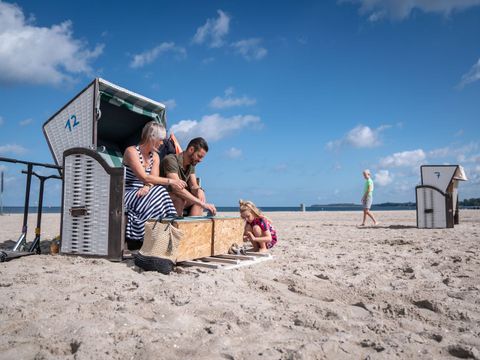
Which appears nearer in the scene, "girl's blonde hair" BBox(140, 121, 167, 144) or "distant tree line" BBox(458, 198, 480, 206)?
"girl's blonde hair" BBox(140, 121, 167, 144)

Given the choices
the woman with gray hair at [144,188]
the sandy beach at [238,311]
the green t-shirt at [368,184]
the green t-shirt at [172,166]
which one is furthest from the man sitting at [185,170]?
the green t-shirt at [368,184]

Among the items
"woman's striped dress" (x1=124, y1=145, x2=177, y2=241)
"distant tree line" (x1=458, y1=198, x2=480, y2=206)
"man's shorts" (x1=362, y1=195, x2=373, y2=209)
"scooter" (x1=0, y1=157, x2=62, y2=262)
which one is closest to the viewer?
"woman's striped dress" (x1=124, y1=145, x2=177, y2=241)

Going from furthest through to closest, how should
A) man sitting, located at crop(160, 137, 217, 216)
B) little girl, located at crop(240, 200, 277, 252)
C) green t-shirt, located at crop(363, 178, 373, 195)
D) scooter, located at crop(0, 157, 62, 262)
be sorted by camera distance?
green t-shirt, located at crop(363, 178, 373, 195) → little girl, located at crop(240, 200, 277, 252) → man sitting, located at crop(160, 137, 217, 216) → scooter, located at crop(0, 157, 62, 262)

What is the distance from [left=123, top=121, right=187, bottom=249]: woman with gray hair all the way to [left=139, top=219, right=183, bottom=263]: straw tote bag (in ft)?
1.12

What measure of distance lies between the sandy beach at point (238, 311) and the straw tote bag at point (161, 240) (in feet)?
0.64

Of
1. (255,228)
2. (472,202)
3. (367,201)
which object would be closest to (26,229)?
(255,228)

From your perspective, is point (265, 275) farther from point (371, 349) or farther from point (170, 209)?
point (371, 349)

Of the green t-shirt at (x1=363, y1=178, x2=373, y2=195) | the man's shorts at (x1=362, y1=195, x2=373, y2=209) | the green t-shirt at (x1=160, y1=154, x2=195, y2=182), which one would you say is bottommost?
the man's shorts at (x1=362, y1=195, x2=373, y2=209)

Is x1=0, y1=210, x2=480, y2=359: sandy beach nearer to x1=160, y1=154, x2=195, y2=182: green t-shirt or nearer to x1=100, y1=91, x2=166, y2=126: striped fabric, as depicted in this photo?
x1=160, y1=154, x2=195, y2=182: green t-shirt

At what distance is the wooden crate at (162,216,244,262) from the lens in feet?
11.5

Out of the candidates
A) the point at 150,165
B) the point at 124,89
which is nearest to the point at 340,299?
the point at 150,165

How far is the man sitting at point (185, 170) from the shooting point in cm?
413

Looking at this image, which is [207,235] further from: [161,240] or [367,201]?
[367,201]

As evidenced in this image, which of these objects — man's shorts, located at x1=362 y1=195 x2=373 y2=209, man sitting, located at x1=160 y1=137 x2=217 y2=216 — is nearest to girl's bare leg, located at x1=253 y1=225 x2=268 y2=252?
man sitting, located at x1=160 y1=137 x2=217 y2=216
